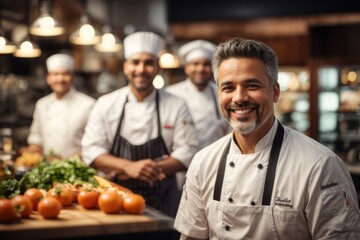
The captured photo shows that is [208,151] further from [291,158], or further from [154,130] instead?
[154,130]

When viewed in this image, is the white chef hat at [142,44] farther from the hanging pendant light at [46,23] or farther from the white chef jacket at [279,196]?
the white chef jacket at [279,196]

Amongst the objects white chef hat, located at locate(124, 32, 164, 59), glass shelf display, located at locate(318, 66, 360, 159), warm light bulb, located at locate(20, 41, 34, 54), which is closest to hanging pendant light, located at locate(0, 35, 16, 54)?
warm light bulb, located at locate(20, 41, 34, 54)

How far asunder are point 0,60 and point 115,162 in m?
4.52

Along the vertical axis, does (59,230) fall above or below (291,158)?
below

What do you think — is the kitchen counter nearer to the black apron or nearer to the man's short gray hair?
the man's short gray hair

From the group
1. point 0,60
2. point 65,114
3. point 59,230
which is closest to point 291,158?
point 59,230

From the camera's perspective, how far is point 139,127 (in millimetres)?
4168

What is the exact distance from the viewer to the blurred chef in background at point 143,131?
409 cm

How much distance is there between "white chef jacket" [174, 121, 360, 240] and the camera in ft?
7.56

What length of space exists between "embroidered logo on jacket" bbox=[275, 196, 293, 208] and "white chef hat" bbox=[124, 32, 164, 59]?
2.14 m

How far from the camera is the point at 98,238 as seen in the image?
2379 mm

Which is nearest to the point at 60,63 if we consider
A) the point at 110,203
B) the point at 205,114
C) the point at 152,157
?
the point at 205,114

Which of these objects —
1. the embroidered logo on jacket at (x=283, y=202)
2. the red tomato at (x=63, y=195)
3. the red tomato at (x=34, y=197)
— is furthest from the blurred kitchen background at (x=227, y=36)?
the embroidered logo on jacket at (x=283, y=202)

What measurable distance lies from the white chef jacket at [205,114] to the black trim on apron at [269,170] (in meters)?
2.70
